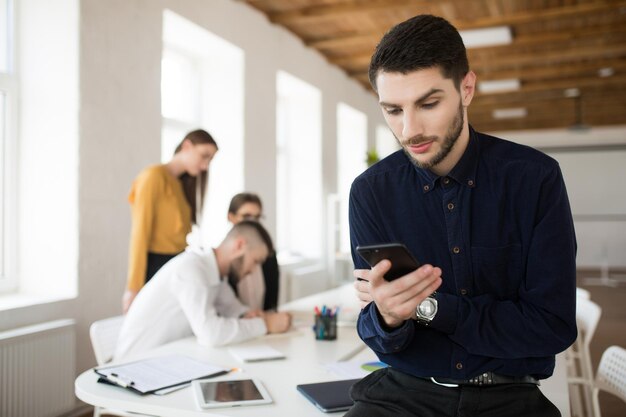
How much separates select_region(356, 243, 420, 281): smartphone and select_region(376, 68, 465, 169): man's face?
0.90 feet

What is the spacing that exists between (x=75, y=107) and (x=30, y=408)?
5.92ft

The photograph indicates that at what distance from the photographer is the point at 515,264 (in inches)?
50.8

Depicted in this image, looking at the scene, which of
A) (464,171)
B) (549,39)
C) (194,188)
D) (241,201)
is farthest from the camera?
(549,39)

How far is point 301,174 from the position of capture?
26.2ft

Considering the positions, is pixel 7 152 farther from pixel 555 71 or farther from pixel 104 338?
pixel 555 71

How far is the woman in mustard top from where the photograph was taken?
3332 mm

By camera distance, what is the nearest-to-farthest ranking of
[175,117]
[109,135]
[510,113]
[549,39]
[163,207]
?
[163,207], [109,135], [175,117], [549,39], [510,113]

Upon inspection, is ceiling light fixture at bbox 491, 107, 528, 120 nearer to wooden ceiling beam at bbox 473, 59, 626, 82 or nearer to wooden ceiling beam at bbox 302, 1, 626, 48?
wooden ceiling beam at bbox 473, 59, 626, 82

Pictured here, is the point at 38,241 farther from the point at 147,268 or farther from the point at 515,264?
the point at 515,264

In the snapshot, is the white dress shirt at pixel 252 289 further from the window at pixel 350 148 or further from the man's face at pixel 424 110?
the window at pixel 350 148

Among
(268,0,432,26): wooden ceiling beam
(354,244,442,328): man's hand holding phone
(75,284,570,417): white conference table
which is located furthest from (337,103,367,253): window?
(354,244,442,328): man's hand holding phone

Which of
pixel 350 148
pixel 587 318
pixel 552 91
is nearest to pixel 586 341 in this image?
pixel 587 318

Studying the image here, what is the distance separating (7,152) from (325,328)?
2.43m

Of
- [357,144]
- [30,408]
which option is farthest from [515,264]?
[357,144]
